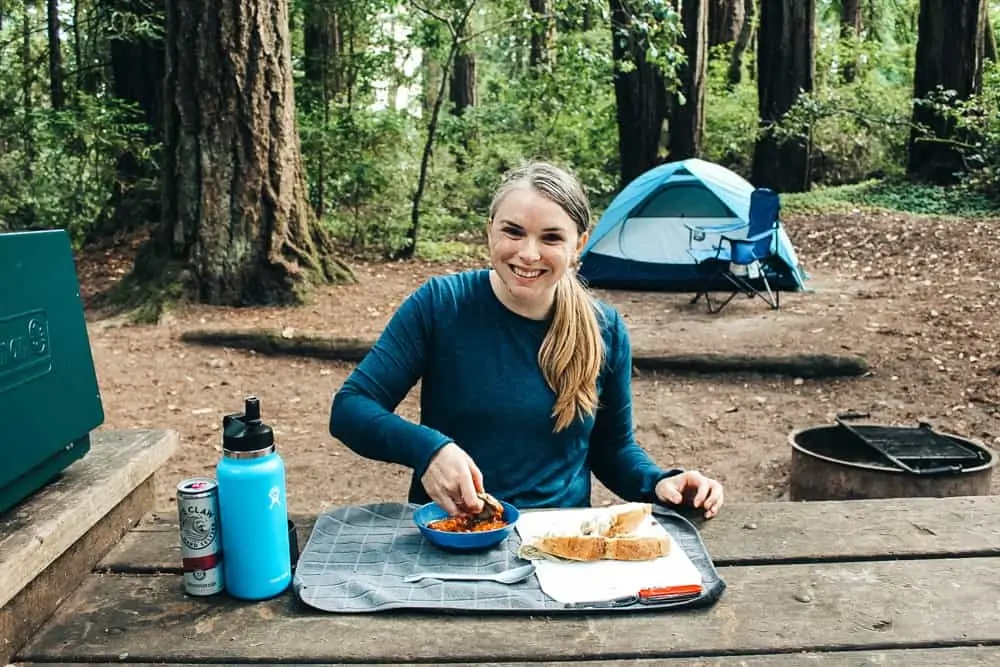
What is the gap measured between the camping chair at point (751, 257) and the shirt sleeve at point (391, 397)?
623 centimetres

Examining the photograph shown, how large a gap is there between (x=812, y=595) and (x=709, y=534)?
293 mm

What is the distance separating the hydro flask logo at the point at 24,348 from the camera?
1.30 m

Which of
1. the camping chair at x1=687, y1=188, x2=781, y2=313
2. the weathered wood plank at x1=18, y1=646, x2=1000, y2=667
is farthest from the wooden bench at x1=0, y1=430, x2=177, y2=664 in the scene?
the camping chair at x1=687, y1=188, x2=781, y2=313

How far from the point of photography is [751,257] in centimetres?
799

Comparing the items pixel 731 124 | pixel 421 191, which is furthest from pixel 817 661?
pixel 731 124

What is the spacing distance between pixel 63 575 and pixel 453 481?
650 mm

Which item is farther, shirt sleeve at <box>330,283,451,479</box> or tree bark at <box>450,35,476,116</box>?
tree bark at <box>450,35,476,116</box>

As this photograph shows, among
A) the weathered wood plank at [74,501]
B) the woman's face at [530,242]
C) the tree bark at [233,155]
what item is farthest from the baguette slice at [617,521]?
the tree bark at [233,155]

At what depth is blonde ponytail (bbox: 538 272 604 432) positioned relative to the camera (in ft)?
6.68

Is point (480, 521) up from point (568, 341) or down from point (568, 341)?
down

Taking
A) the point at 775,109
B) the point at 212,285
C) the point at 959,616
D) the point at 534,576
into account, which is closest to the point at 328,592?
the point at 534,576

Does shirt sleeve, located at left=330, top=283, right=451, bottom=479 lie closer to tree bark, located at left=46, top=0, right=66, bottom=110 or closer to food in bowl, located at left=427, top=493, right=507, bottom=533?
food in bowl, located at left=427, top=493, right=507, bottom=533

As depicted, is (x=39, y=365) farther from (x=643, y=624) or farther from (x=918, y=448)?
(x=918, y=448)

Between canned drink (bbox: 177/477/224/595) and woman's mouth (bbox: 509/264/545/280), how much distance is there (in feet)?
2.67
